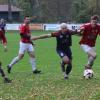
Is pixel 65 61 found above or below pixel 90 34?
below

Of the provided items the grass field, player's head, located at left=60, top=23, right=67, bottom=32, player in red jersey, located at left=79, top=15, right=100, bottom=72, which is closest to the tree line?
the grass field

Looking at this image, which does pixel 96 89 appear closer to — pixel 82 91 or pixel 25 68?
pixel 82 91

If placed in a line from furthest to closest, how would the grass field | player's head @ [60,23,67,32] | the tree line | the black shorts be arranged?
the tree line, the black shorts, player's head @ [60,23,67,32], the grass field

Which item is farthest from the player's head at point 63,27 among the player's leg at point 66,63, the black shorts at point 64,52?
the player's leg at point 66,63

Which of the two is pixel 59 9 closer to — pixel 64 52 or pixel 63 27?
pixel 64 52

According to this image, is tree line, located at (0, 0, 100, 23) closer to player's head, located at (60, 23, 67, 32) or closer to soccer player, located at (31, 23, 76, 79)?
soccer player, located at (31, 23, 76, 79)

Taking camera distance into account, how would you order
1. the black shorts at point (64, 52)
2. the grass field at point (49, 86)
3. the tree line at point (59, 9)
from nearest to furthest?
the grass field at point (49, 86) < the black shorts at point (64, 52) < the tree line at point (59, 9)

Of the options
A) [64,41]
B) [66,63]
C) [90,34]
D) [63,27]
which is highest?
[63,27]

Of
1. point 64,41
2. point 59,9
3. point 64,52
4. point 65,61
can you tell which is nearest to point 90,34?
point 64,41

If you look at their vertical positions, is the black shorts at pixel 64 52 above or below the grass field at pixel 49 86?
above

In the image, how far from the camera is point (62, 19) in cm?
9244

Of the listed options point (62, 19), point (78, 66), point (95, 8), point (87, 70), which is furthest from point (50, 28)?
point (87, 70)

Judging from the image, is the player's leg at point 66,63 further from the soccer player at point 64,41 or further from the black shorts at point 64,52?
the black shorts at point 64,52

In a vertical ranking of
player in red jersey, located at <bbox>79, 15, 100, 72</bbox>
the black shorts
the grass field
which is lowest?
the grass field
